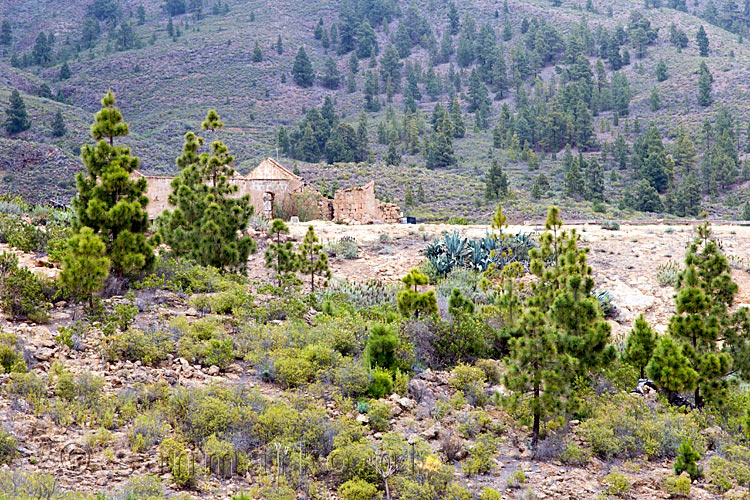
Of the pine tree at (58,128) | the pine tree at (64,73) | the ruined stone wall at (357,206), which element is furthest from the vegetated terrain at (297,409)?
the pine tree at (64,73)

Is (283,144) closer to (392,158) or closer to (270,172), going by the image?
(392,158)

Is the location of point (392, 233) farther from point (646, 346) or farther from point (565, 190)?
point (565, 190)

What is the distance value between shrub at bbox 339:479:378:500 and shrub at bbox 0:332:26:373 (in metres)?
3.99

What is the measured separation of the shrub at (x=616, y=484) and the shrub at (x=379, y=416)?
98.8 inches

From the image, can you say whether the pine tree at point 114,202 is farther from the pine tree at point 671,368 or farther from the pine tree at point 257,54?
the pine tree at point 257,54

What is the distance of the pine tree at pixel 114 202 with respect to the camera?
38.5 ft

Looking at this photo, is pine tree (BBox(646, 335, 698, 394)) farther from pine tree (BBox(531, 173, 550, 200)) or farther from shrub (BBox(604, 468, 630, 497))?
pine tree (BBox(531, 173, 550, 200))

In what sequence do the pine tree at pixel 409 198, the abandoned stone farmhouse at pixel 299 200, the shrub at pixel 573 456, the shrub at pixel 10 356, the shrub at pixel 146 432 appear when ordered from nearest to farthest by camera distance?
the shrub at pixel 146 432 < the shrub at pixel 10 356 < the shrub at pixel 573 456 < the abandoned stone farmhouse at pixel 299 200 < the pine tree at pixel 409 198

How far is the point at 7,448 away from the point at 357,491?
3303mm

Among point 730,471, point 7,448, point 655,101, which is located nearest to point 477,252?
point 730,471

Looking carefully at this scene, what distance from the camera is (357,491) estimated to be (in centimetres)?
740

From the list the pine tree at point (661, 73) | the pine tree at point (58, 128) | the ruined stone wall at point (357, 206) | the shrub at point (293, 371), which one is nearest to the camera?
the shrub at point (293, 371)

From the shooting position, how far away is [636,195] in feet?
147

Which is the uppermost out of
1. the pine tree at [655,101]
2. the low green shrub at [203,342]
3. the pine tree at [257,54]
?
the pine tree at [257,54]
